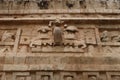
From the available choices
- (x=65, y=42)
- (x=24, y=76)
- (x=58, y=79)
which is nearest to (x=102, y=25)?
(x=65, y=42)

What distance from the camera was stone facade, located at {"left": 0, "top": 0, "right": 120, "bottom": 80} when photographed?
4500 mm

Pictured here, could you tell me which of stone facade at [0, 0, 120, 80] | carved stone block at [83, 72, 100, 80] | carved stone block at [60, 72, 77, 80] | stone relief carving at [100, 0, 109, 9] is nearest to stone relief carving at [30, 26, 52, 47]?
stone facade at [0, 0, 120, 80]

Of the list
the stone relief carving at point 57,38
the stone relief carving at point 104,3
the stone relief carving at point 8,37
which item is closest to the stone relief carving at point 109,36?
the stone relief carving at point 57,38

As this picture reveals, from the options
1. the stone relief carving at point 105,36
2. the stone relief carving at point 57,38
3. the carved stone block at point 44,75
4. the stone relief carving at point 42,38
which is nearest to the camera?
the carved stone block at point 44,75

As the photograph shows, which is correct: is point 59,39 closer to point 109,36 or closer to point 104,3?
point 109,36

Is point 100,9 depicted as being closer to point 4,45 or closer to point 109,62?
point 109,62

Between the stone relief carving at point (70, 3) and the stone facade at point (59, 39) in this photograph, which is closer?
the stone facade at point (59, 39)

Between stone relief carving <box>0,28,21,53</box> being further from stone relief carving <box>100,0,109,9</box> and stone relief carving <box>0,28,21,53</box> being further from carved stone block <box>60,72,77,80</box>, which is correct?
stone relief carving <box>100,0,109,9</box>

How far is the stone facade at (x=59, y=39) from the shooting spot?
4500mm

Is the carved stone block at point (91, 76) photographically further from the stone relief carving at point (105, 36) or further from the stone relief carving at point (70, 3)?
the stone relief carving at point (70, 3)

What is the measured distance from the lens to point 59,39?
16.5ft

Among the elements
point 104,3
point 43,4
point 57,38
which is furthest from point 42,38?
point 104,3

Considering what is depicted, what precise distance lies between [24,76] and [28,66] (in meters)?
0.20

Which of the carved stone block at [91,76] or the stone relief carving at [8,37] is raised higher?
the stone relief carving at [8,37]
